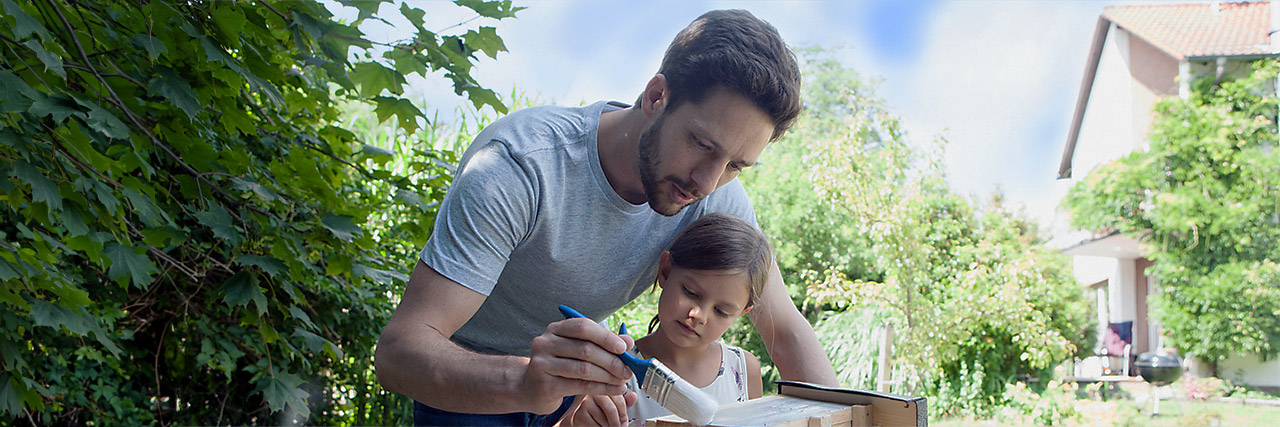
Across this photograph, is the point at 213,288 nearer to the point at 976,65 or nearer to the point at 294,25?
the point at 294,25

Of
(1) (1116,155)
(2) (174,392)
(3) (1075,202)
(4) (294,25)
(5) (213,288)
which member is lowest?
(2) (174,392)

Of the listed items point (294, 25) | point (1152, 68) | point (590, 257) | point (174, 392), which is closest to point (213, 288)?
point (174, 392)

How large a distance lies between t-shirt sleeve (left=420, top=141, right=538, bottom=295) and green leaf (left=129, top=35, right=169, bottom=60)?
0.68 metres

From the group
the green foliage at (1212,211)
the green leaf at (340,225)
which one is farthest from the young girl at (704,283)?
the green foliage at (1212,211)

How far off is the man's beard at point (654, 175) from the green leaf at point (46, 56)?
3.22 feet

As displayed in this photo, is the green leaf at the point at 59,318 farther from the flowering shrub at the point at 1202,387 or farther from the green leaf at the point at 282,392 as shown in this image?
the flowering shrub at the point at 1202,387

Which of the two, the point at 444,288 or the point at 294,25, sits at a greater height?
the point at 294,25

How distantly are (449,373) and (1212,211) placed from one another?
37.6ft

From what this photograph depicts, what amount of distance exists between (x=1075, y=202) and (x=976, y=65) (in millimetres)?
7882

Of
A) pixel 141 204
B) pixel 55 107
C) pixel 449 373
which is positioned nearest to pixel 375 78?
pixel 141 204

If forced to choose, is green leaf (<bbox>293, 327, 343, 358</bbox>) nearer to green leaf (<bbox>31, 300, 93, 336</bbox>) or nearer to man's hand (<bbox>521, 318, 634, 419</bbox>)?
green leaf (<bbox>31, 300, 93, 336</bbox>)

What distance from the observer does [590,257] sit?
1540 mm

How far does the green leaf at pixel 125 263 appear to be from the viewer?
177cm

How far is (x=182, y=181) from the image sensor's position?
2072 mm
